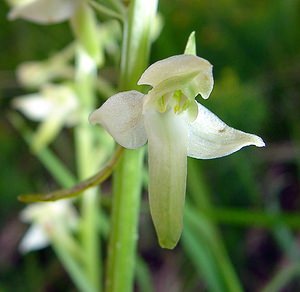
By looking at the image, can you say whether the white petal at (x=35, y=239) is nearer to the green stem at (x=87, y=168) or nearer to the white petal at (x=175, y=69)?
the green stem at (x=87, y=168)

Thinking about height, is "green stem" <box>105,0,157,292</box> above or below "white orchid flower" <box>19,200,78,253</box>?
above

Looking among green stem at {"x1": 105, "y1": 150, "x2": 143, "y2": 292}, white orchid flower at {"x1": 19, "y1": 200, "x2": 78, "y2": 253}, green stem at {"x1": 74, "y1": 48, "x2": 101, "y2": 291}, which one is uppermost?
green stem at {"x1": 105, "y1": 150, "x2": 143, "y2": 292}

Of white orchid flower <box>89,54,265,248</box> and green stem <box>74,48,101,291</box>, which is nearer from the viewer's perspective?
white orchid flower <box>89,54,265,248</box>

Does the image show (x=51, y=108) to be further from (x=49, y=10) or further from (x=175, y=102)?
(x=175, y=102)

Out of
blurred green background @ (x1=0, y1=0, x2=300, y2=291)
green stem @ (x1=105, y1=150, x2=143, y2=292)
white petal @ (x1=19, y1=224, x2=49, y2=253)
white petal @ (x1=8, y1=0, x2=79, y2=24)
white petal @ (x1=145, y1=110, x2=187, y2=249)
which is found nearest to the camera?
white petal @ (x1=145, y1=110, x2=187, y2=249)

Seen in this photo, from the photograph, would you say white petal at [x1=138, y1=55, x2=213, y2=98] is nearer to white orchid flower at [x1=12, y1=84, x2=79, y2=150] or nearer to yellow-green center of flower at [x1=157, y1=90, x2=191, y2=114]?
yellow-green center of flower at [x1=157, y1=90, x2=191, y2=114]

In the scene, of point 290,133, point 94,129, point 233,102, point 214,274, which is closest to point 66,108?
point 94,129

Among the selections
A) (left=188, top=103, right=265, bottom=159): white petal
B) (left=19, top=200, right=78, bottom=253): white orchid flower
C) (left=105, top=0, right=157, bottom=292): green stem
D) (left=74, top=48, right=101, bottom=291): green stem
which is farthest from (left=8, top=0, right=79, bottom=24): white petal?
(left=19, top=200, right=78, bottom=253): white orchid flower
